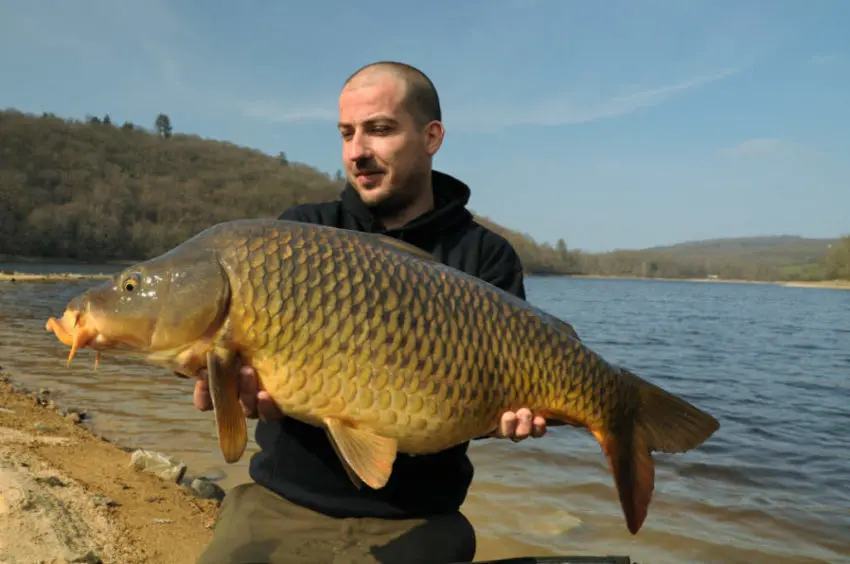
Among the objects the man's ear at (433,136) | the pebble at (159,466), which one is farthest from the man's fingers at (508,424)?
the pebble at (159,466)

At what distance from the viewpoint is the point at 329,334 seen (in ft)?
5.63

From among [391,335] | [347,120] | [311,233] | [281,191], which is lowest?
[391,335]

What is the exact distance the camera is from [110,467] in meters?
3.88

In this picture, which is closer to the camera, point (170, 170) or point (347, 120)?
point (347, 120)

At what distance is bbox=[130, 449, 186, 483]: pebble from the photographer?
3.88 m

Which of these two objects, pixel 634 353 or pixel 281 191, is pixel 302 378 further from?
pixel 281 191

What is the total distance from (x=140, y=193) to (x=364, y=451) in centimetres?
8351

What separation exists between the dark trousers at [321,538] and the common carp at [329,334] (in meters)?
0.43

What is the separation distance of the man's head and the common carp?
2.27 ft

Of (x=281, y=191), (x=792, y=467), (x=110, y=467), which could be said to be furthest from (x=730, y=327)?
(x=281, y=191)

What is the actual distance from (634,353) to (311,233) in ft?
41.9

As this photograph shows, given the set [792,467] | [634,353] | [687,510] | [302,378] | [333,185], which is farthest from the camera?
[333,185]

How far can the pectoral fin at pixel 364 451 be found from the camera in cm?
173

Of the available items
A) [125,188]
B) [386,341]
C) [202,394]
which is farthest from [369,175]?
[125,188]
